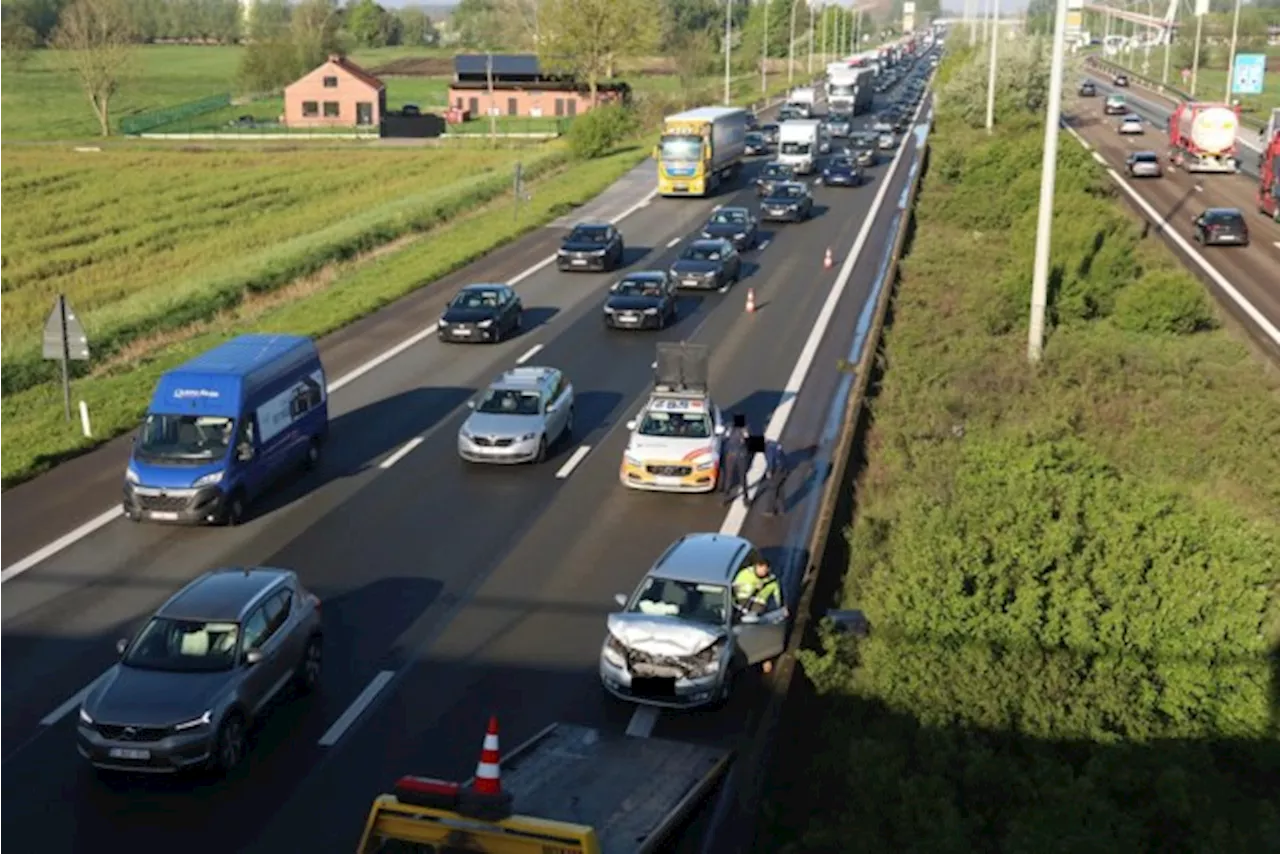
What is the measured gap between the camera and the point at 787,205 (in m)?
55.2

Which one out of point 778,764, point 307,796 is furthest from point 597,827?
point 307,796

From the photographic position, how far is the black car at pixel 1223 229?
4891 cm

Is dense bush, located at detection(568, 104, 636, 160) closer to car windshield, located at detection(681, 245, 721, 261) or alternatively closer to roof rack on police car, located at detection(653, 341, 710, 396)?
car windshield, located at detection(681, 245, 721, 261)

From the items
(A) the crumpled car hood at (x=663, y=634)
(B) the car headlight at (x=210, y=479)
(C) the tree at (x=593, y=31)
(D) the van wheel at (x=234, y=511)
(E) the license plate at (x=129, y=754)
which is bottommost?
(D) the van wheel at (x=234, y=511)

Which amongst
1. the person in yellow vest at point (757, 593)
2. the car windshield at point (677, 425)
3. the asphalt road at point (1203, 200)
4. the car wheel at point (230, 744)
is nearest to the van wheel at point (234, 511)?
the car windshield at point (677, 425)

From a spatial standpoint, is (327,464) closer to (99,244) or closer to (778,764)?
(778,764)

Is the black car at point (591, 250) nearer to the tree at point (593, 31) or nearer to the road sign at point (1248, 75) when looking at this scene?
the tree at point (593, 31)

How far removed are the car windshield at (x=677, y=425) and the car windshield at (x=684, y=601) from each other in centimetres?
805

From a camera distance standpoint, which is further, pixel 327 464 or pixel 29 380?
pixel 29 380

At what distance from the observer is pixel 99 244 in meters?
60.7

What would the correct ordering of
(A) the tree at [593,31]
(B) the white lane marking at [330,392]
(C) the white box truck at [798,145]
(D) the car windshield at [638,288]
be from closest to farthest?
(B) the white lane marking at [330,392] → (D) the car windshield at [638,288] → (C) the white box truck at [798,145] → (A) the tree at [593,31]

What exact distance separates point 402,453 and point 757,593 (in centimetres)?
1183

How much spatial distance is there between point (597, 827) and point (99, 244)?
56.0 m

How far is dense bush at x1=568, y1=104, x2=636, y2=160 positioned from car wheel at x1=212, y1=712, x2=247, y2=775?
2659 inches
